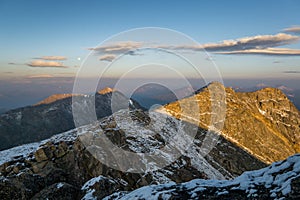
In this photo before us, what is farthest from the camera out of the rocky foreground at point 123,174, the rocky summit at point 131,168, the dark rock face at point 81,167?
the dark rock face at point 81,167

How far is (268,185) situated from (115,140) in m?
54.5

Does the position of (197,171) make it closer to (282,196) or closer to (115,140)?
(115,140)

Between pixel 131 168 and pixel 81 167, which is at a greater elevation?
pixel 131 168

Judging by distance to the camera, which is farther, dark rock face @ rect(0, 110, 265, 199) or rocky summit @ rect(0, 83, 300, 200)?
dark rock face @ rect(0, 110, 265, 199)

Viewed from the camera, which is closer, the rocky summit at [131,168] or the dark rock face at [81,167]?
the rocky summit at [131,168]

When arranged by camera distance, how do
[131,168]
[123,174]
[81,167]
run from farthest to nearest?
[81,167], [131,168], [123,174]

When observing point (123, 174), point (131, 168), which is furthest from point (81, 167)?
point (131, 168)

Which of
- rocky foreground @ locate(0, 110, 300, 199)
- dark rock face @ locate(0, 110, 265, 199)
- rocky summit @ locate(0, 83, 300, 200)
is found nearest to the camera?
rocky foreground @ locate(0, 110, 300, 199)

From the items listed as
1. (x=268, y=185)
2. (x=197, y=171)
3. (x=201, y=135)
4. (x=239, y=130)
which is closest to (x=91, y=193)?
(x=268, y=185)

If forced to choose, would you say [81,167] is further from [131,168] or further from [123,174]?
[131,168]

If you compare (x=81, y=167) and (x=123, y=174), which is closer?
(x=123, y=174)

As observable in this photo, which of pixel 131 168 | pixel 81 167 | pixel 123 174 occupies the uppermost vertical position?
pixel 131 168

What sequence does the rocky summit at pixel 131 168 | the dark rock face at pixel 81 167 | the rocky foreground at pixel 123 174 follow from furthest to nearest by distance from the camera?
the dark rock face at pixel 81 167
the rocky summit at pixel 131 168
the rocky foreground at pixel 123 174

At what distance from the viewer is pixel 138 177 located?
5372 cm
